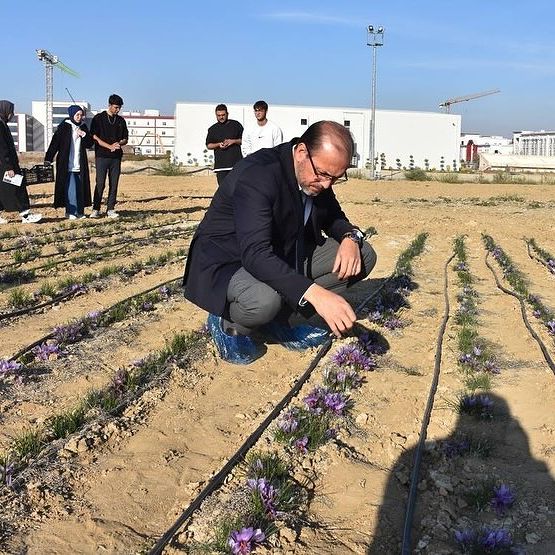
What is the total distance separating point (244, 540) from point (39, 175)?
20.6m

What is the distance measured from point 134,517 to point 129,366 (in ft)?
5.83

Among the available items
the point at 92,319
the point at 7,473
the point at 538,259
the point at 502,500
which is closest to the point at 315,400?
the point at 502,500

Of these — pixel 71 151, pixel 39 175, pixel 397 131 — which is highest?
pixel 397 131

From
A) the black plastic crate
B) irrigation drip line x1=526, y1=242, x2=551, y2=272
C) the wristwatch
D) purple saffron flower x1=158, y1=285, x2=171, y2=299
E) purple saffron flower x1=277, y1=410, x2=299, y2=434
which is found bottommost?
purple saffron flower x1=277, y1=410, x2=299, y2=434

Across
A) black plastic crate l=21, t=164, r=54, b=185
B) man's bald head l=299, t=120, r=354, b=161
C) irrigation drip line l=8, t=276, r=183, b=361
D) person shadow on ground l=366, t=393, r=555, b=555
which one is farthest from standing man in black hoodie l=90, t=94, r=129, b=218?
person shadow on ground l=366, t=393, r=555, b=555

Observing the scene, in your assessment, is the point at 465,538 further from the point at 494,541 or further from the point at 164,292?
the point at 164,292

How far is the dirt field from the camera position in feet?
9.00

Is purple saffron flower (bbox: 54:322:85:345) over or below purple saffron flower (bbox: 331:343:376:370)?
over

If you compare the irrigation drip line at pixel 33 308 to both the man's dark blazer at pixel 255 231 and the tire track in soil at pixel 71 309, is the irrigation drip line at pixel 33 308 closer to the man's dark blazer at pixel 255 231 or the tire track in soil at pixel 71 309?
the tire track in soil at pixel 71 309

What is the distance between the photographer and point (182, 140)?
5497 cm

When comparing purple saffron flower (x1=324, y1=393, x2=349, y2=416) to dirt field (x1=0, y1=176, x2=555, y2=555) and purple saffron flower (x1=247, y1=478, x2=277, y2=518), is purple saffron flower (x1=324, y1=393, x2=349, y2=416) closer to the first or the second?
dirt field (x1=0, y1=176, x2=555, y2=555)

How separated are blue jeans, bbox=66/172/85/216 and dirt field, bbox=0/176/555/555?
206 inches

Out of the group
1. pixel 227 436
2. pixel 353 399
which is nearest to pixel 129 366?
pixel 227 436

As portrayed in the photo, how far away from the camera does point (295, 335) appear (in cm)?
504
